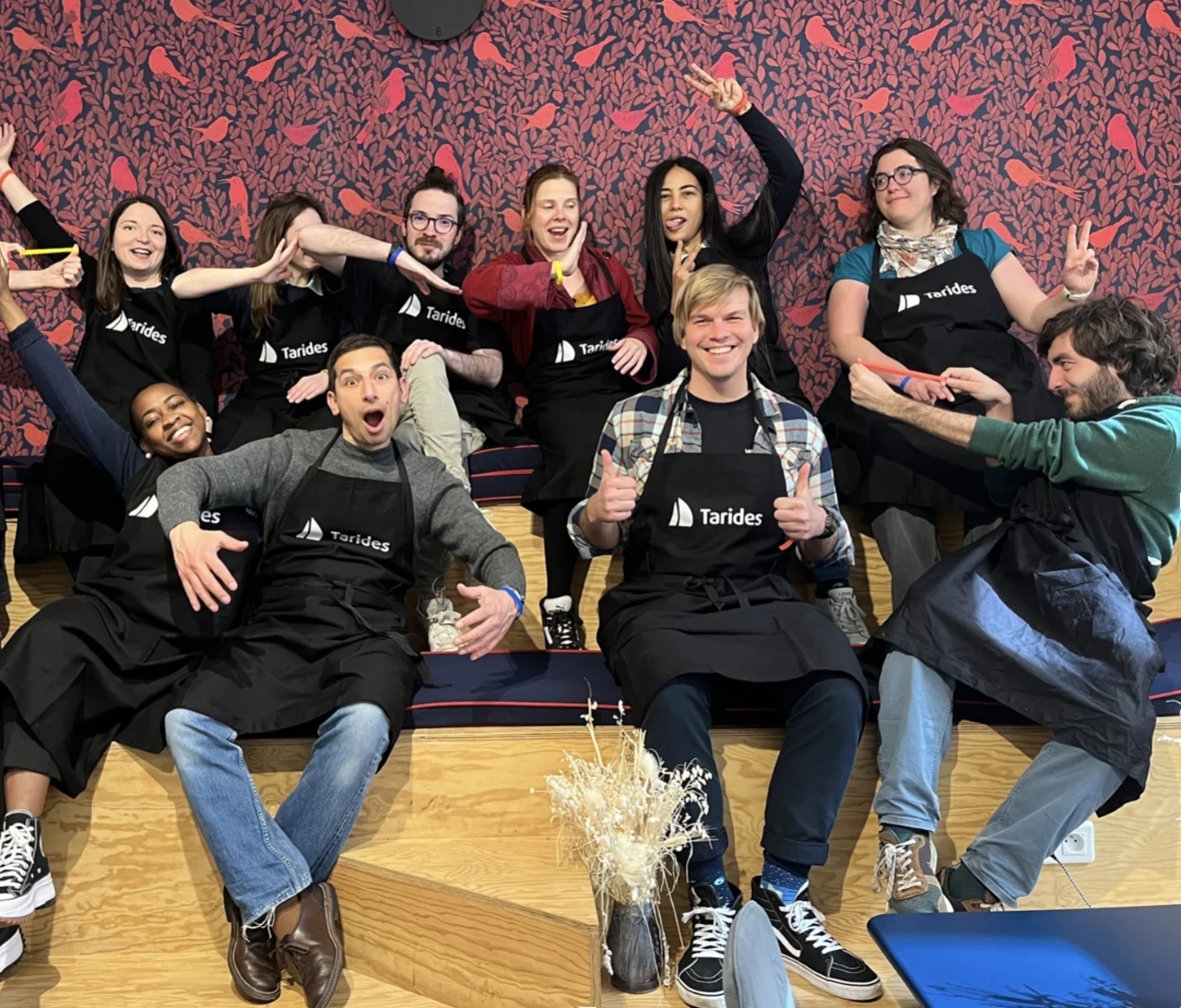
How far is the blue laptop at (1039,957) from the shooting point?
132cm

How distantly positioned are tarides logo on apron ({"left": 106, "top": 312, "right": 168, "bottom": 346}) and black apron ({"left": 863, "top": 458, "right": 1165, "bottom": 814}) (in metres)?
2.04

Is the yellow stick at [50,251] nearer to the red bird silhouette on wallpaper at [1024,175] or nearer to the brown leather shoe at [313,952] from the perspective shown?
the brown leather shoe at [313,952]

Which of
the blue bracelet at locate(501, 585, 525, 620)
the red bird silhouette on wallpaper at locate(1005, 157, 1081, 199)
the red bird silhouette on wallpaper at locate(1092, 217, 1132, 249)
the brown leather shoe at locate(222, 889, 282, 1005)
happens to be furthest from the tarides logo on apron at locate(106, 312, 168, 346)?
the red bird silhouette on wallpaper at locate(1092, 217, 1132, 249)

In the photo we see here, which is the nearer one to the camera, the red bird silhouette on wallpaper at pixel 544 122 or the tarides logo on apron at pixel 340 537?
the tarides logo on apron at pixel 340 537

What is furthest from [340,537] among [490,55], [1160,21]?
[1160,21]

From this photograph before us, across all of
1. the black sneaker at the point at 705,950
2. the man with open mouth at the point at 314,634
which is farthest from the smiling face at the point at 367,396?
the black sneaker at the point at 705,950

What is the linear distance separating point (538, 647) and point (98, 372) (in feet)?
4.54

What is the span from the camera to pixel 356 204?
3.51 metres

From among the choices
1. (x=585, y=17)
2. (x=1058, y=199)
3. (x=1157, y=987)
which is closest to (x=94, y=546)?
(x=585, y=17)

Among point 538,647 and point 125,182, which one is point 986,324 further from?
point 125,182

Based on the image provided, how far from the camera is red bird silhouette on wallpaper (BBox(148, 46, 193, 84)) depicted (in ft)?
11.4

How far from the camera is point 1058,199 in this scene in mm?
3508

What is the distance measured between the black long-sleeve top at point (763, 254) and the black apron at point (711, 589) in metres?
0.73

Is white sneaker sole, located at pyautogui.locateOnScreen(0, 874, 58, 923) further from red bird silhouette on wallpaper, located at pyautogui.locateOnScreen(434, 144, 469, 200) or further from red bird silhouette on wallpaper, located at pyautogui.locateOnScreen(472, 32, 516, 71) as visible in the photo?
red bird silhouette on wallpaper, located at pyautogui.locateOnScreen(472, 32, 516, 71)
